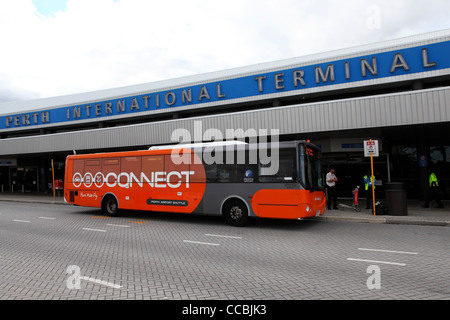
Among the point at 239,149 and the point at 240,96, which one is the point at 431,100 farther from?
the point at 240,96

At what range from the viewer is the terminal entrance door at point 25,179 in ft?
109

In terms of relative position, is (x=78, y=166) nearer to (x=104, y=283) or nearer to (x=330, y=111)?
(x=104, y=283)

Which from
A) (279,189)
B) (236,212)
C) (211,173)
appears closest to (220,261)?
(279,189)

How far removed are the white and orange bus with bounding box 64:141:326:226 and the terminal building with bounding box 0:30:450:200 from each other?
498 cm

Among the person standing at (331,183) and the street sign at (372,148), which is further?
the person standing at (331,183)

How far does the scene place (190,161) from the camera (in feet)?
37.5

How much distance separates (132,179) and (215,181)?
154 inches

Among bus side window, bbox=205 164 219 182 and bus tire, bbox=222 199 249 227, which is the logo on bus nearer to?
bus side window, bbox=205 164 219 182

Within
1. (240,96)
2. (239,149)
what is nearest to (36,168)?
(240,96)

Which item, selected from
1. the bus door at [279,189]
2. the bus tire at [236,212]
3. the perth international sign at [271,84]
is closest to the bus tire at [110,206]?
the bus tire at [236,212]

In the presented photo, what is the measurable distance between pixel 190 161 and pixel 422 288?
8.23m

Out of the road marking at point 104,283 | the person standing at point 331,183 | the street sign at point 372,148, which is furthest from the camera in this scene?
the person standing at point 331,183

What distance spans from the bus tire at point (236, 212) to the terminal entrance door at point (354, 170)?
1017cm

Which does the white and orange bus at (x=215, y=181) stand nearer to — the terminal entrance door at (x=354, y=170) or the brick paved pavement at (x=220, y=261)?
the brick paved pavement at (x=220, y=261)
